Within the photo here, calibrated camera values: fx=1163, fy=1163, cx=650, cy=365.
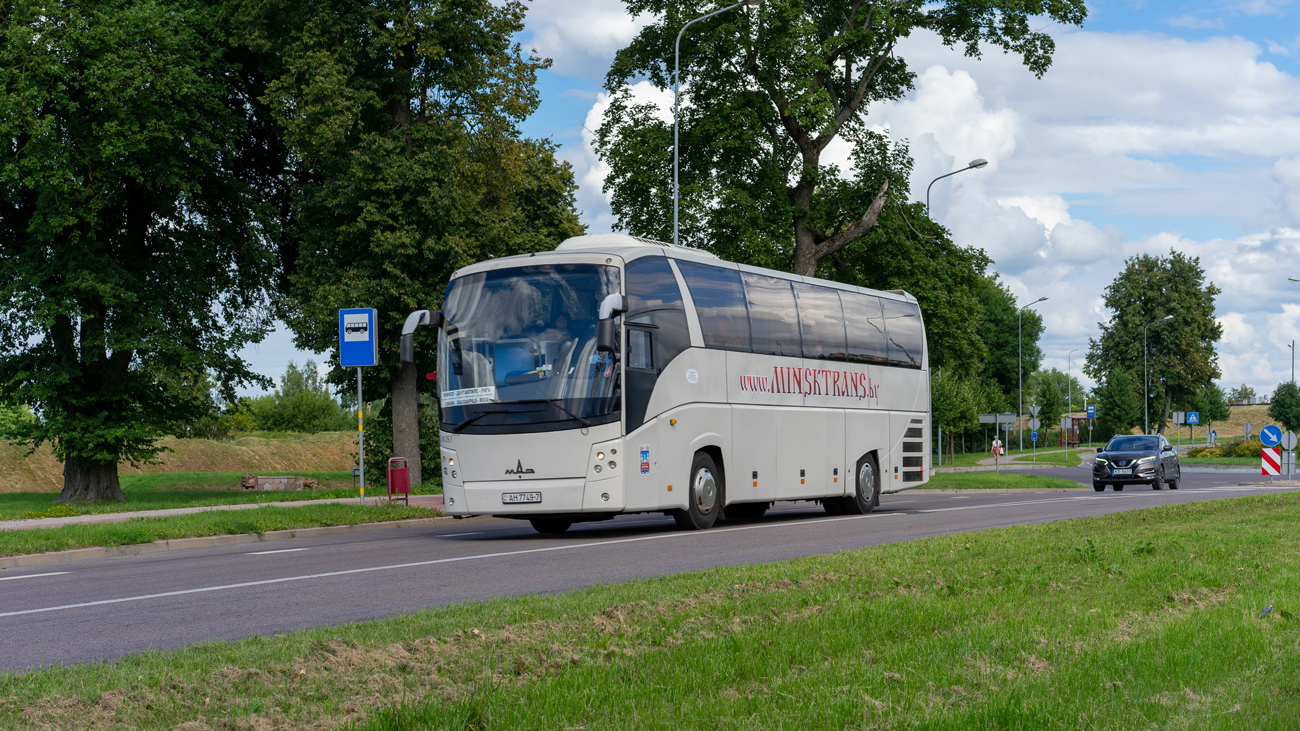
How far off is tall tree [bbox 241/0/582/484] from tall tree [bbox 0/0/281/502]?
1794mm

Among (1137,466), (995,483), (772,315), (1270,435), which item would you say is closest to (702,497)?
(772,315)

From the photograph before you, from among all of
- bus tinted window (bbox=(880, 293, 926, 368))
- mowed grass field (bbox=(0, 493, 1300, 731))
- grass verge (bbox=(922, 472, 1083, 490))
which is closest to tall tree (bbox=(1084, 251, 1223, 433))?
grass verge (bbox=(922, 472, 1083, 490))

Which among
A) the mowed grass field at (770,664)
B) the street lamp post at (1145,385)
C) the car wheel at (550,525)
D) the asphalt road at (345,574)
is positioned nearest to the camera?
the mowed grass field at (770,664)

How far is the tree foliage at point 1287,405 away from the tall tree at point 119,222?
273ft

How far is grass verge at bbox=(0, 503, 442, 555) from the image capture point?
1594 centimetres

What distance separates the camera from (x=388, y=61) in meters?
29.1

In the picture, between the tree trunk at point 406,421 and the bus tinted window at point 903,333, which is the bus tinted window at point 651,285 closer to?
the bus tinted window at point 903,333

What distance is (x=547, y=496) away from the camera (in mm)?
15742

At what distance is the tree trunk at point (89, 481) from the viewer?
2872 centimetres

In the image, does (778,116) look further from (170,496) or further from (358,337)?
(170,496)

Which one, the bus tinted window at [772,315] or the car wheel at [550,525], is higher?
the bus tinted window at [772,315]

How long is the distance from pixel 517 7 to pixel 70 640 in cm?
2400

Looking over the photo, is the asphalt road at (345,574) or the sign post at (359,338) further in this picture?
the sign post at (359,338)

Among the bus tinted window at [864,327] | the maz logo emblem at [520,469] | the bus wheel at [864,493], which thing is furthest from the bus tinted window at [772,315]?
the maz logo emblem at [520,469]
